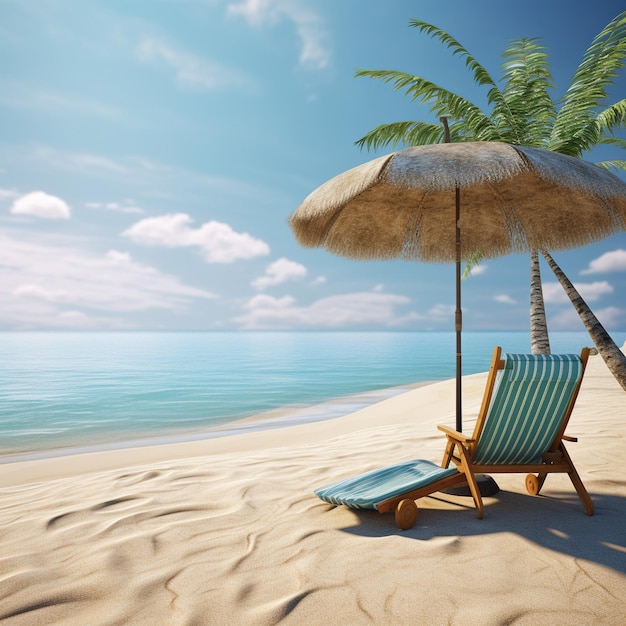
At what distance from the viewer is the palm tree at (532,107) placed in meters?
10.9

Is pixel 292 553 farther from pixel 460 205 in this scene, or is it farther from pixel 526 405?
pixel 460 205

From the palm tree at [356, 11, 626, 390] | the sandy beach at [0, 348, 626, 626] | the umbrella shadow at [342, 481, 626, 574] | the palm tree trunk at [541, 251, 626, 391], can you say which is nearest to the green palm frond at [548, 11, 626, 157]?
the palm tree at [356, 11, 626, 390]

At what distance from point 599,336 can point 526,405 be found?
8110mm

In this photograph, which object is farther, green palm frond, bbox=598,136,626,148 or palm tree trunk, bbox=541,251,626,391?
green palm frond, bbox=598,136,626,148

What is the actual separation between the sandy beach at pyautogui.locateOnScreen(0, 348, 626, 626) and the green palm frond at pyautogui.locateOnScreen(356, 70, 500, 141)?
969 cm

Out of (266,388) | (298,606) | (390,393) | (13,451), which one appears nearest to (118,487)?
(298,606)

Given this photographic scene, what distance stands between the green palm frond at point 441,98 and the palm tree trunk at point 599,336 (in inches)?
155

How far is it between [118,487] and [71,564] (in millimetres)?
1550

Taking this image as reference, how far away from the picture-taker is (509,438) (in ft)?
9.84

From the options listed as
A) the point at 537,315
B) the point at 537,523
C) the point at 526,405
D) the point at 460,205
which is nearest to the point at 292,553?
the point at 537,523

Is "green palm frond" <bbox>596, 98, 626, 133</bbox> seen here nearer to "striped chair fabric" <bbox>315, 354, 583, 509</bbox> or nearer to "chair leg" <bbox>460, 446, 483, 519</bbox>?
"striped chair fabric" <bbox>315, 354, 583, 509</bbox>

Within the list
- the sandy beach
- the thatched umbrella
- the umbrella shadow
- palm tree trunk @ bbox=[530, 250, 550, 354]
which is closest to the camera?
the sandy beach

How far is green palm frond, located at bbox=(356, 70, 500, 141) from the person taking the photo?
11.5 m

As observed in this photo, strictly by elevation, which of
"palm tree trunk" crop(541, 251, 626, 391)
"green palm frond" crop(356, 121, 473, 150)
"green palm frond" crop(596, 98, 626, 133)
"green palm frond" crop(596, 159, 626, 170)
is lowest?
"palm tree trunk" crop(541, 251, 626, 391)
